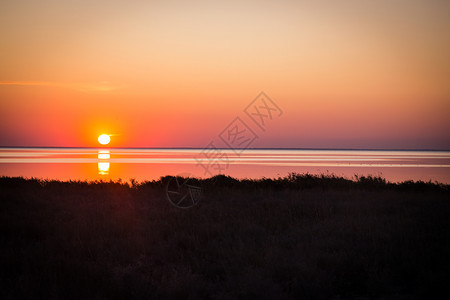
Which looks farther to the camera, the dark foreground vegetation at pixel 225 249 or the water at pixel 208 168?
the water at pixel 208 168

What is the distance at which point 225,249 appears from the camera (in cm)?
719

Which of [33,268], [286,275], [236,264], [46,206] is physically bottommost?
[286,275]

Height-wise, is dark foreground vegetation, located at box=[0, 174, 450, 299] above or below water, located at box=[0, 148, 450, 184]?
below

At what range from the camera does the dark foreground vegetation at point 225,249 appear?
560cm

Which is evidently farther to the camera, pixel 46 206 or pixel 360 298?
pixel 46 206

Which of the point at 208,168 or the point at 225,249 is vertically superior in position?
the point at 208,168

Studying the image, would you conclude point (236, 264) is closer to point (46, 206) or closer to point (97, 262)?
point (97, 262)

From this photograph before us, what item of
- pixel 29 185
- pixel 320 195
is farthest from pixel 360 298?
pixel 29 185

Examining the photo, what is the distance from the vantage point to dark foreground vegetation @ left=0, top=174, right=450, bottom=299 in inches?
220

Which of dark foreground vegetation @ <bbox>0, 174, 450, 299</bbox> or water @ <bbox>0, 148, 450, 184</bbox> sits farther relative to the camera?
water @ <bbox>0, 148, 450, 184</bbox>

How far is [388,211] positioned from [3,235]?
10.9 meters

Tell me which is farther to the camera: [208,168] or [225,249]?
[208,168]

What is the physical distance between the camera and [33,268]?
635cm

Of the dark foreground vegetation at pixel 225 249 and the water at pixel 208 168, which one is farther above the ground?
the water at pixel 208 168
